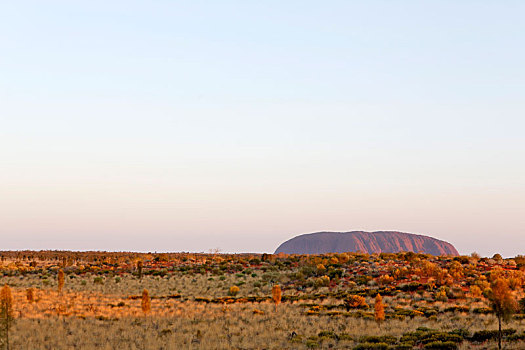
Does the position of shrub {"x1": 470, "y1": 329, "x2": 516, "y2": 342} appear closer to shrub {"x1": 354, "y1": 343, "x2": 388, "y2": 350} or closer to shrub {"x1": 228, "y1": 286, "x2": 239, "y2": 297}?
shrub {"x1": 354, "y1": 343, "x2": 388, "y2": 350}

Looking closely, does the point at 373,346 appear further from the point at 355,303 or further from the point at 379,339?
the point at 355,303

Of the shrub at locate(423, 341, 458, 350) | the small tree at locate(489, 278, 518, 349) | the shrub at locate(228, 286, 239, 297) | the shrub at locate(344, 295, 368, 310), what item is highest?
the small tree at locate(489, 278, 518, 349)

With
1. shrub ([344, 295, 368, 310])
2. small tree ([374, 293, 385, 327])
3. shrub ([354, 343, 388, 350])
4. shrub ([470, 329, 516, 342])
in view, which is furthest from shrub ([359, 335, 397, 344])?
shrub ([344, 295, 368, 310])

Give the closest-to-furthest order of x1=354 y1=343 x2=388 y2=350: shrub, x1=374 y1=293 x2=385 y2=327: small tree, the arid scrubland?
x1=354 y1=343 x2=388 y2=350: shrub, the arid scrubland, x1=374 y1=293 x2=385 y2=327: small tree

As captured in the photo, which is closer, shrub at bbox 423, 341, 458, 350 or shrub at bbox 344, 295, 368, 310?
shrub at bbox 423, 341, 458, 350

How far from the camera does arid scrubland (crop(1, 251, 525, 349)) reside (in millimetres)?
23719

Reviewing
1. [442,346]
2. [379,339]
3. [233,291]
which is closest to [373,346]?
[379,339]

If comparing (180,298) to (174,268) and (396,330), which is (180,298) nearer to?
(396,330)

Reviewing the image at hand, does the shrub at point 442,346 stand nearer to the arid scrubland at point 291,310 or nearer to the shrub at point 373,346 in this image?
the arid scrubland at point 291,310

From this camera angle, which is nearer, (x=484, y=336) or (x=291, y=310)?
(x=484, y=336)

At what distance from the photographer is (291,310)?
1398 inches

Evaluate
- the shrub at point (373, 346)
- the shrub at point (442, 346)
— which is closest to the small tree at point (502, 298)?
the shrub at point (442, 346)

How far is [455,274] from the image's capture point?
48812 mm

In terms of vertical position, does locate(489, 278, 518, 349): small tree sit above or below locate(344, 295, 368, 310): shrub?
above
